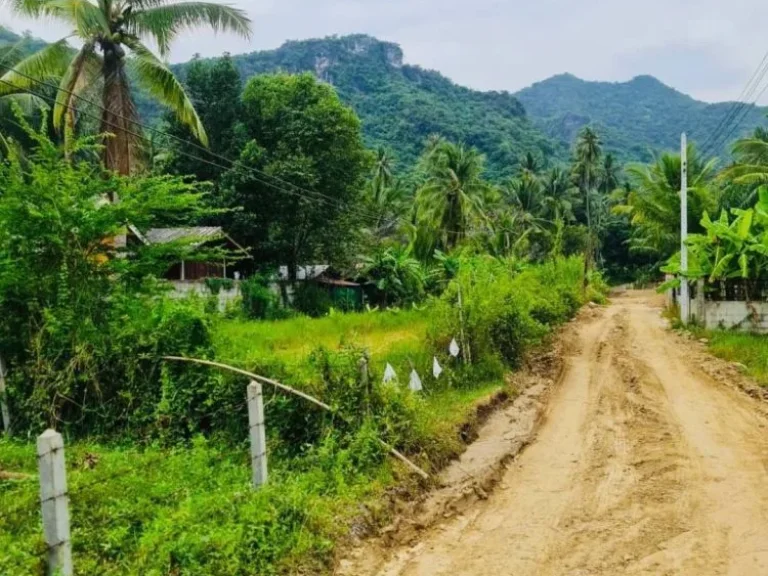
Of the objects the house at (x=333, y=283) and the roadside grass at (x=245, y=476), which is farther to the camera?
the house at (x=333, y=283)

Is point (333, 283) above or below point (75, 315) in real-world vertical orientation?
below

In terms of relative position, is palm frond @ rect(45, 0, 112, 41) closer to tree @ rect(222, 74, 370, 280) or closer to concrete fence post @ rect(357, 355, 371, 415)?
concrete fence post @ rect(357, 355, 371, 415)

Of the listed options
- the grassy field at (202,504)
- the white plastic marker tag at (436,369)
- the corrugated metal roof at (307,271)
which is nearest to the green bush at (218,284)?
the corrugated metal roof at (307,271)

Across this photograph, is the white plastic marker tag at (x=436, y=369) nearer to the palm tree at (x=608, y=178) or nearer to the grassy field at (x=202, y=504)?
the grassy field at (x=202, y=504)

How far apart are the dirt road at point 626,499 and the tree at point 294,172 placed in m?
17.5

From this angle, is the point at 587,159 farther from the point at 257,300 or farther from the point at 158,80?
the point at 158,80

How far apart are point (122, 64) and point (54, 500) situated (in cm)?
1354

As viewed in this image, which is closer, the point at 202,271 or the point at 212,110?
the point at 202,271

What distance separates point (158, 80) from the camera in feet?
48.2

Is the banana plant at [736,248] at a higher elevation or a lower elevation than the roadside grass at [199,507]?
higher

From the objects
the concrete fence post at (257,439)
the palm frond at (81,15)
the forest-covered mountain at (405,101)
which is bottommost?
the concrete fence post at (257,439)

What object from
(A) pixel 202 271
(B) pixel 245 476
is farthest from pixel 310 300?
(B) pixel 245 476

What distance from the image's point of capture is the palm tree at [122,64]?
14305 millimetres

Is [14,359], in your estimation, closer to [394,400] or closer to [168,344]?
[168,344]
